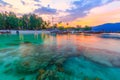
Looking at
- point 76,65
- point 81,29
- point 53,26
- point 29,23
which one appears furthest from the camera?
point 81,29

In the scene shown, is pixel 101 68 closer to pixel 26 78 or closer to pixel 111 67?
pixel 111 67

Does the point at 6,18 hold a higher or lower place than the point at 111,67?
higher

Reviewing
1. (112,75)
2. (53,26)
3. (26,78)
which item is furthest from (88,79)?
(53,26)

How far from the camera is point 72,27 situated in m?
137

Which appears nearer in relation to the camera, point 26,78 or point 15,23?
point 26,78

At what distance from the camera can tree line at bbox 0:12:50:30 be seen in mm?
70938

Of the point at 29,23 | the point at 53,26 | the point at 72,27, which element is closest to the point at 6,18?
the point at 29,23

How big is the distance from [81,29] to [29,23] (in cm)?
6489

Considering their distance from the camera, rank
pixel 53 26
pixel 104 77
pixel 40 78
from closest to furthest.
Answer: pixel 40 78
pixel 104 77
pixel 53 26

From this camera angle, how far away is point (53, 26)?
110 meters

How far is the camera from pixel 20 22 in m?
77.0

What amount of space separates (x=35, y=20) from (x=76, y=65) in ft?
257

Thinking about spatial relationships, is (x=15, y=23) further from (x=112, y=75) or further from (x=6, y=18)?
(x=112, y=75)

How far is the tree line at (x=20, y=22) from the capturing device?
70.9 metres
